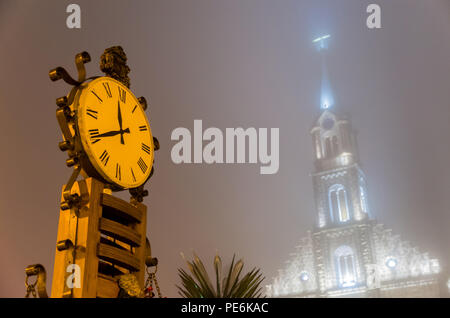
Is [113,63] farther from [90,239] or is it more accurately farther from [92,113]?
[90,239]

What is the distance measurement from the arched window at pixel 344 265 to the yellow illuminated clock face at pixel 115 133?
20.7 metres

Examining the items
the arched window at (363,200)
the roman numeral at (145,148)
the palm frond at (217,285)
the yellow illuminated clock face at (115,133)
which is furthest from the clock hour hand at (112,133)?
the arched window at (363,200)

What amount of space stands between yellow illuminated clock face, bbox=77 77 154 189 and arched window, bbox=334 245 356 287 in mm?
20716

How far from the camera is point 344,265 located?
73.4ft

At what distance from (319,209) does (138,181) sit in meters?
22.1

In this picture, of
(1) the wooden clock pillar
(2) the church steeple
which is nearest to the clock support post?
(1) the wooden clock pillar

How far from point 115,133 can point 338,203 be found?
22.2 metres

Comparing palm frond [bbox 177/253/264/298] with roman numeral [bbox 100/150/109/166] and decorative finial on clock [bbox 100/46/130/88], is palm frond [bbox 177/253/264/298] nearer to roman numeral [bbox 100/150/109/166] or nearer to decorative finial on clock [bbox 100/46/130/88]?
roman numeral [bbox 100/150/109/166]

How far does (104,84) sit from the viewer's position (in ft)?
7.09

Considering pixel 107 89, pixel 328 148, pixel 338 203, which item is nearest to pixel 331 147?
pixel 328 148

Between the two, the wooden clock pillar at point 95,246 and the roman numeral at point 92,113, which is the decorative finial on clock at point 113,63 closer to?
the roman numeral at point 92,113

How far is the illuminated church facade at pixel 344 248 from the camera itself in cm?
2067
